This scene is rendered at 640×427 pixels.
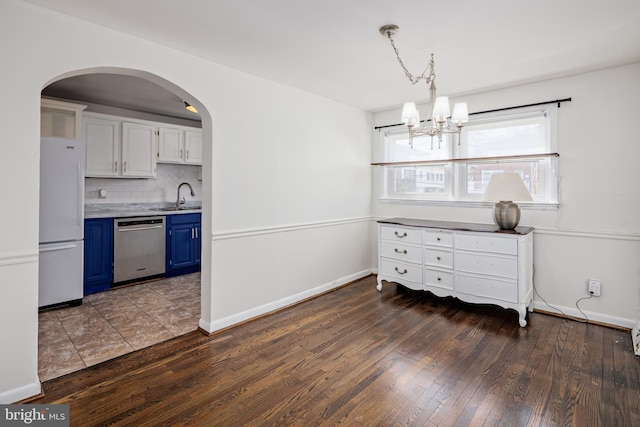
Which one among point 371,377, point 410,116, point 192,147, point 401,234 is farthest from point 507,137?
point 192,147

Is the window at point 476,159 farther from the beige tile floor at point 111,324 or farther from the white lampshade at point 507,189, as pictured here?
the beige tile floor at point 111,324

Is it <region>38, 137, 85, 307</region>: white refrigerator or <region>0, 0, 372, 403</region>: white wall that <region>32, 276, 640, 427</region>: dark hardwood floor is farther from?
<region>38, 137, 85, 307</region>: white refrigerator

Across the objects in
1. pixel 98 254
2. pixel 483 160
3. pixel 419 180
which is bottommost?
pixel 98 254

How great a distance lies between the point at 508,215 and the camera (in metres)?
3.17

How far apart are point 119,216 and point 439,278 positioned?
382 cm

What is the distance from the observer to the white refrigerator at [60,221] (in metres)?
3.15

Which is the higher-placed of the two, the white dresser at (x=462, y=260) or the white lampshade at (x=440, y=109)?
the white lampshade at (x=440, y=109)

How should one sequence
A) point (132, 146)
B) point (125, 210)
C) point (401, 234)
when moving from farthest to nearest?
point (125, 210)
point (132, 146)
point (401, 234)

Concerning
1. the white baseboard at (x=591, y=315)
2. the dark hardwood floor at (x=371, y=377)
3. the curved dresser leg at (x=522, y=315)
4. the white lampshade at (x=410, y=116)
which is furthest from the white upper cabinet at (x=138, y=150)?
the white baseboard at (x=591, y=315)

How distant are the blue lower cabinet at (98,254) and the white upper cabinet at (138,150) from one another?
2.71ft

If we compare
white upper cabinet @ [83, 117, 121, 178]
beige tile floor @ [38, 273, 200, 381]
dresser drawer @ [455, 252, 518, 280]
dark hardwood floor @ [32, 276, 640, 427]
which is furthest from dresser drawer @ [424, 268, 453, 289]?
white upper cabinet @ [83, 117, 121, 178]

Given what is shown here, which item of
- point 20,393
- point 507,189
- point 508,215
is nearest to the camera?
point 20,393

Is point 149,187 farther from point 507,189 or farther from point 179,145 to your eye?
point 507,189

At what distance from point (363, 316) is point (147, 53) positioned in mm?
2884
